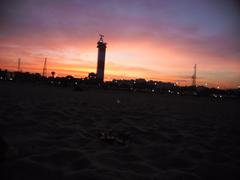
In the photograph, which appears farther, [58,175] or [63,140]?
[63,140]

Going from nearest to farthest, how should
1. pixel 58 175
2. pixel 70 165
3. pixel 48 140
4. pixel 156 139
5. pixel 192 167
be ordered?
pixel 58 175 → pixel 70 165 → pixel 192 167 → pixel 48 140 → pixel 156 139

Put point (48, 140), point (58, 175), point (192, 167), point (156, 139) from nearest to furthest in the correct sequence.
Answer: point (58, 175), point (192, 167), point (48, 140), point (156, 139)

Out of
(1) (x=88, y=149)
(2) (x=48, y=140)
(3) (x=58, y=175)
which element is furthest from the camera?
(2) (x=48, y=140)

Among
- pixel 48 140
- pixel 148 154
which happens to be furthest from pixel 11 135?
pixel 148 154

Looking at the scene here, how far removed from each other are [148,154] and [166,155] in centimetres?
67

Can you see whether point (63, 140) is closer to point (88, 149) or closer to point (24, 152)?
point (88, 149)

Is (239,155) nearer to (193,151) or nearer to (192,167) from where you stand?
(193,151)

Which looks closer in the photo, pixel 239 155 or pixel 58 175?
pixel 58 175

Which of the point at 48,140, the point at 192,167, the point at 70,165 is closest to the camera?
the point at 70,165

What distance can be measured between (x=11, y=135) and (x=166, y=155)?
6457 millimetres

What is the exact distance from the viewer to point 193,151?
36.5 feet

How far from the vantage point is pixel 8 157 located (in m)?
8.20

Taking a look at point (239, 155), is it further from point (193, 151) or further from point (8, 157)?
point (8, 157)

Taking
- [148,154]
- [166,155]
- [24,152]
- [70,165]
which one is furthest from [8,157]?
[166,155]
